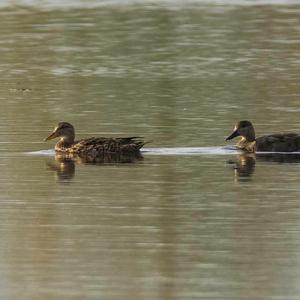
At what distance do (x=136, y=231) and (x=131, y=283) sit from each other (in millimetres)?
2089

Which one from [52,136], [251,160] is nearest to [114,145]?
[52,136]

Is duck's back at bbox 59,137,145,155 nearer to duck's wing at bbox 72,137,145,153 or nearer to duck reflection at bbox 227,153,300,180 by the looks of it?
duck's wing at bbox 72,137,145,153

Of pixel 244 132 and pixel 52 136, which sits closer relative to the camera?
pixel 244 132

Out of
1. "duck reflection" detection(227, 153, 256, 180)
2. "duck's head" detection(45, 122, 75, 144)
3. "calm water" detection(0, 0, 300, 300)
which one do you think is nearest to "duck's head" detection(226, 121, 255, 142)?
"calm water" detection(0, 0, 300, 300)

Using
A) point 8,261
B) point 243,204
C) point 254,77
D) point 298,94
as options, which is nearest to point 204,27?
point 254,77

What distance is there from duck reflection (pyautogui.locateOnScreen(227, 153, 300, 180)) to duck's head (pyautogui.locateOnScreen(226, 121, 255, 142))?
336 millimetres

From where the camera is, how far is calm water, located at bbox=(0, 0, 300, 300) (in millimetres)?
12336

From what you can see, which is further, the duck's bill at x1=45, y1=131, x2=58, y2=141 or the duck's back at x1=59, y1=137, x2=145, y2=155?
the duck's bill at x1=45, y1=131, x2=58, y2=141

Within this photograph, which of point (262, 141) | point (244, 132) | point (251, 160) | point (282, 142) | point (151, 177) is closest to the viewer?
point (151, 177)

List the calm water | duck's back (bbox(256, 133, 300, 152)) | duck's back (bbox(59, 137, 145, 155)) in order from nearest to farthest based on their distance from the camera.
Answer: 1. the calm water
2. duck's back (bbox(59, 137, 145, 155))
3. duck's back (bbox(256, 133, 300, 152))

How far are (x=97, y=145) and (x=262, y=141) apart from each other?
2012 mm

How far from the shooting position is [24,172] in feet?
58.1

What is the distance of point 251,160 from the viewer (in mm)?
19078

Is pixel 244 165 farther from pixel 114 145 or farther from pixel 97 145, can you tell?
pixel 97 145
